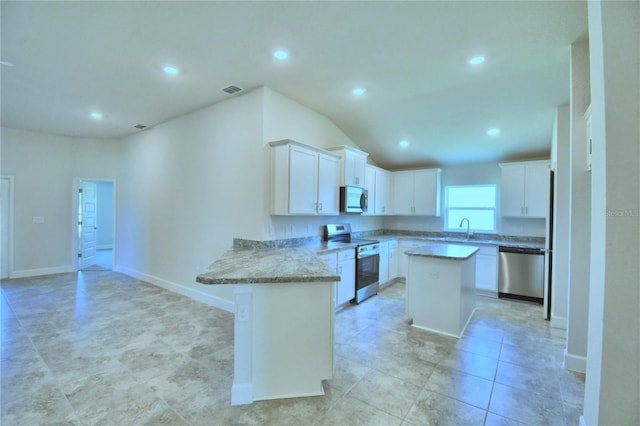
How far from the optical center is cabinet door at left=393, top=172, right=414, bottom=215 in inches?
240

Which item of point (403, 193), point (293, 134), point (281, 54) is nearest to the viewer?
point (281, 54)

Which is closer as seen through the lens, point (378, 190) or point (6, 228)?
point (6, 228)

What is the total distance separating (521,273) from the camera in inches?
183

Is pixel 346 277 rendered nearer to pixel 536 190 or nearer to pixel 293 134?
pixel 293 134

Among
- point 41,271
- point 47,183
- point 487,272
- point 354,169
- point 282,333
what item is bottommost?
point 41,271

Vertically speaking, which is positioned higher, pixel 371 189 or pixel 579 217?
pixel 371 189

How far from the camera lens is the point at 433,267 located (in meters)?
3.46

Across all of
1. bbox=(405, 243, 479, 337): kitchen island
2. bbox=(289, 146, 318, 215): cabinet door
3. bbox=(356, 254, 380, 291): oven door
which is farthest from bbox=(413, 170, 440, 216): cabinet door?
bbox=(289, 146, 318, 215): cabinet door

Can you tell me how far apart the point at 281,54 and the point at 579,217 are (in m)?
3.28

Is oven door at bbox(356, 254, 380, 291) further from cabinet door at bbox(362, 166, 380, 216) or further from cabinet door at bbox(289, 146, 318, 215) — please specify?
cabinet door at bbox(289, 146, 318, 215)

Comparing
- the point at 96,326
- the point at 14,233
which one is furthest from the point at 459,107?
the point at 14,233

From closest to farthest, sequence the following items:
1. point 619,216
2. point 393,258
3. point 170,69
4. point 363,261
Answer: point 619,216, point 170,69, point 363,261, point 393,258

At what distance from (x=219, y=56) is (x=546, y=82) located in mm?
3769

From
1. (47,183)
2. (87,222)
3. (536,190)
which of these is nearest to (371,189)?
(536,190)
